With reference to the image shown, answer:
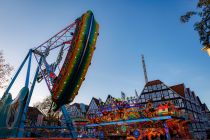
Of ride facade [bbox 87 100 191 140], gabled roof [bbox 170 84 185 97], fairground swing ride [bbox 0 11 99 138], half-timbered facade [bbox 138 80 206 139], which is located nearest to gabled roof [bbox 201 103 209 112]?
half-timbered facade [bbox 138 80 206 139]

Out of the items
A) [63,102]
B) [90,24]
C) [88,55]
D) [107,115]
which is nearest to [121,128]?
[107,115]

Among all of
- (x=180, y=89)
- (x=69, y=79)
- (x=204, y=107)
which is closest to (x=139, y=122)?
(x=69, y=79)

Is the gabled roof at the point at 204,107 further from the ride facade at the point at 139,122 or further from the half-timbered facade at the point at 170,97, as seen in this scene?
the ride facade at the point at 139,122

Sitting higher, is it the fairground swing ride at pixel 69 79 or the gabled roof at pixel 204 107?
the gabled roof at pixel 204 107

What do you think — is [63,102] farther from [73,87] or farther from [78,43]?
[78,43]

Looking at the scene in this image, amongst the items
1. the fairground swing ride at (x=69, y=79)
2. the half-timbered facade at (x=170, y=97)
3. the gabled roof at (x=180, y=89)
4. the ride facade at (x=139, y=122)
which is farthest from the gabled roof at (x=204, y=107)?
the fairground swing ride at (x=69, y=79)

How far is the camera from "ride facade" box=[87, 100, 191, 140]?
1881cm

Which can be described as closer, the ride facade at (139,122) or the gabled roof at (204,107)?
the ride facade at (139,122)

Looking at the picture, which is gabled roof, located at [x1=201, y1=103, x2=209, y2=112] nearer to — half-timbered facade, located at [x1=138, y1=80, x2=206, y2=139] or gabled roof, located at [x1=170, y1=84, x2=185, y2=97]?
half-timbered facade, located at [x1=138, y1=80, x2=206, y2=139]

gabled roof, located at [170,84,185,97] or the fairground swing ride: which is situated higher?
gabled roof, located at [170,84,185,97]

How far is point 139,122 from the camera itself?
21.3 m

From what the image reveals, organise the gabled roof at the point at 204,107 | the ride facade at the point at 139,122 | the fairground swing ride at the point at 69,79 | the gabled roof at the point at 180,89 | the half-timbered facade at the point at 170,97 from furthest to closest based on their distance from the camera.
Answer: the gabled roof at the point at 204,107 < the gabled roof at the point at 180,89 < the half-timbered facade at the point at 170,97 < the ride facade at the point at 139,122 < the fairground swing ride at the point at 69,79

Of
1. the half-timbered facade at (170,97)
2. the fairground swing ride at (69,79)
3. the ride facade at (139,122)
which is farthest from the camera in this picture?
the half-timbered facade at (170,97)

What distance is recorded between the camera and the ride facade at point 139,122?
61.7 ft
